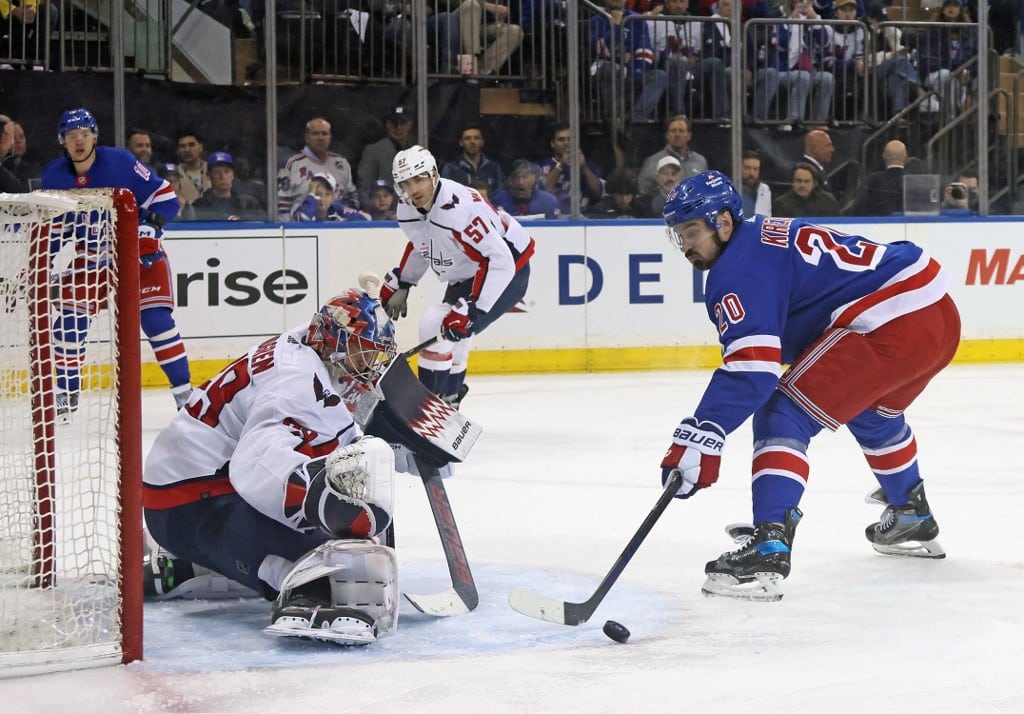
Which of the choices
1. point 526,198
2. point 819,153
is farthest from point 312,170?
point 819,153

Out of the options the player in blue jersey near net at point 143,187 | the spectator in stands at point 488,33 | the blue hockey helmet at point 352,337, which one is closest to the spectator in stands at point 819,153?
the spectator in stands at point 488,33

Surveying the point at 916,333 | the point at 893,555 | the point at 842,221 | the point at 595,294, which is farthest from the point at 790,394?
the point at 842,221

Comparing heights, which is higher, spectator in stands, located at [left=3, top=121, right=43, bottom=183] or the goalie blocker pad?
spectator in stands, located at [left=3, top=121, right=43, bottom=183]

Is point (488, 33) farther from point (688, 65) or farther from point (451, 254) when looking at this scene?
point (451, 254)

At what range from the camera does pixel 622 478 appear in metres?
4.73

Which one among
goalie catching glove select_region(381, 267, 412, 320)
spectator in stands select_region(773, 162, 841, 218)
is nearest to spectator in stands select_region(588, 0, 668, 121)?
spectator in stands select_region(773, 162, 841, 218)

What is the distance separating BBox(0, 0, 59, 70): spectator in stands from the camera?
7.34m

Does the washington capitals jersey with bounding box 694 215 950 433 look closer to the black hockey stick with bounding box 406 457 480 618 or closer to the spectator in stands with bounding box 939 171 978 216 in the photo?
the black hockey stick with bounding box 406 457 480 618

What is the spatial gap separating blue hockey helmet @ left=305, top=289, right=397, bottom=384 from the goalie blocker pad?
0.59ft

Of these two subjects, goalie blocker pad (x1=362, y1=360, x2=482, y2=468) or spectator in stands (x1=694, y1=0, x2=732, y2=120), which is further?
spectator in stands (x1=694, y1=0, x2=732, y2=120)

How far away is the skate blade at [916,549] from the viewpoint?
3514 mm

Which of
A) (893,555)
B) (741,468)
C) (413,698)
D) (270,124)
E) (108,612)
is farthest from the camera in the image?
(270,124)

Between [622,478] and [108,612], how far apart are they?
226 centimetres

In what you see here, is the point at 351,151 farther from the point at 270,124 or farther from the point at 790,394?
the point at 790,394
